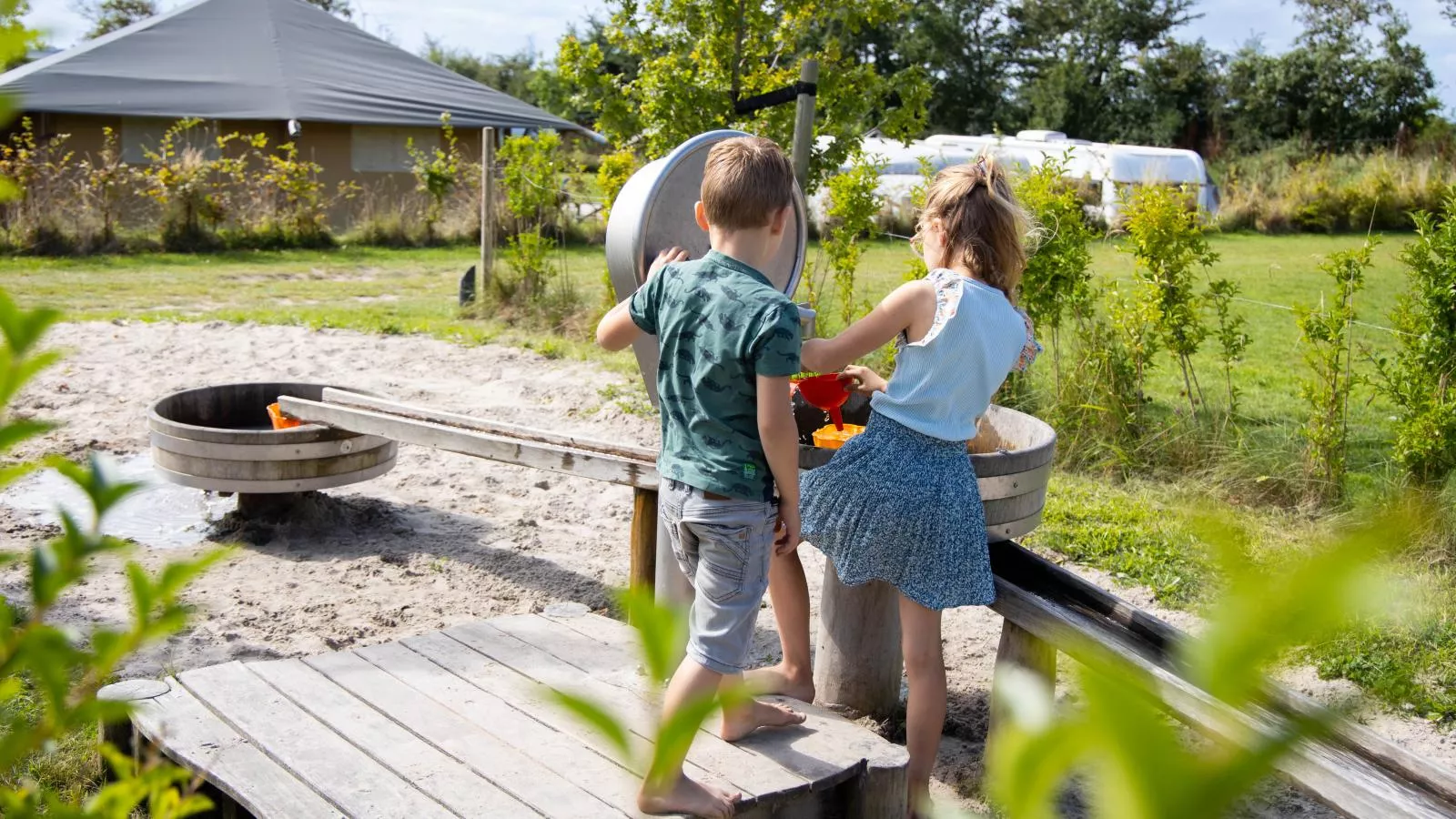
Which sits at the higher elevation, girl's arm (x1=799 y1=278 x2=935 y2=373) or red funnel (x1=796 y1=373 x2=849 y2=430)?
girl's arm (x1=799 y1=278 x2=935 y2=373)

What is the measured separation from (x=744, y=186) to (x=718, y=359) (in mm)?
394

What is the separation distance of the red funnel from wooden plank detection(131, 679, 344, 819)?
1756 millimetres

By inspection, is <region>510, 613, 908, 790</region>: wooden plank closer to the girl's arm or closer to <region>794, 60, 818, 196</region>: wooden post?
the girl's arm

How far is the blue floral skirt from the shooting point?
3.18 metres

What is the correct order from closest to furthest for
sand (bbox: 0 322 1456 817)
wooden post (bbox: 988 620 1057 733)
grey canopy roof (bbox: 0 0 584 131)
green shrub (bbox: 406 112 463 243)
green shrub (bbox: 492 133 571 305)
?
wooden post (bbox: 988 620 1057 733)
sand (bbox: 0 322 1456 817)
green shrub (bbox: 492 133 571 305)
green shrub (bbox: 406 112 463 243)
grey canopy roof (bbox: 0 0 584 131)

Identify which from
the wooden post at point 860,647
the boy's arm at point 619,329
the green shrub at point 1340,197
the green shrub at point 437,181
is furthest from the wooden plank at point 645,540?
the green shrub at point 1340,197

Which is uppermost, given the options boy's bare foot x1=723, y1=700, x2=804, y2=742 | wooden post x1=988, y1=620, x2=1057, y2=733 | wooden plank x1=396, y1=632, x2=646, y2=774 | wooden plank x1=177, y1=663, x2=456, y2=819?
wooden post x1=988, y1=620, x2=1057, y2=733

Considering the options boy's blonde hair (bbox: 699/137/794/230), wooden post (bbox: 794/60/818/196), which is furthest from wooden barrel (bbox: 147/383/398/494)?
boy's blonde hair (bbox: 699/137/794/230)

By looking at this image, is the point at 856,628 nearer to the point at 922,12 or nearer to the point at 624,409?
the point at 624,409

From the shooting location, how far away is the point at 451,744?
3.04 meters

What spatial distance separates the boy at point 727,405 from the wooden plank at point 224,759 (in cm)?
87

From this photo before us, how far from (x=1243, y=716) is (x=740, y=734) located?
109 inches

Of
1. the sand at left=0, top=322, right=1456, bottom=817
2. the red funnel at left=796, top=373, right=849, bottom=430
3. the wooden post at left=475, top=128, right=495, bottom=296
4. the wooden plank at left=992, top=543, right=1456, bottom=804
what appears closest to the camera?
the wooden plank at left=992, top=543, right=1456, bottom=804

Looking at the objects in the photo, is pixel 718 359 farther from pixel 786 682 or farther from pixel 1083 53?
pixel 1083 53
